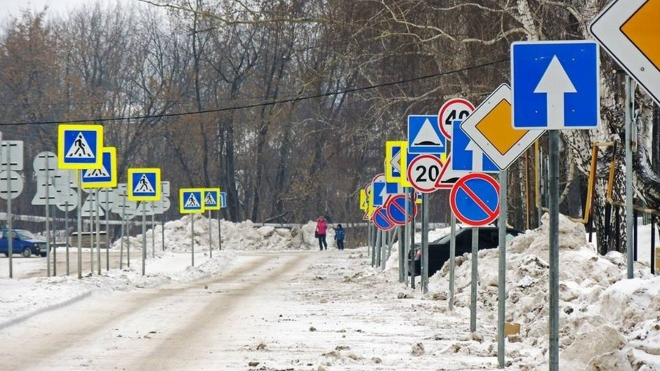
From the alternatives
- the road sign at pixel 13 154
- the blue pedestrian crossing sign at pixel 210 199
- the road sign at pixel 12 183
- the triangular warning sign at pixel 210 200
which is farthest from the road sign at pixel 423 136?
the triangular warning sign at pixel 210 200

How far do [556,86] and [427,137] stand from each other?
12297mm

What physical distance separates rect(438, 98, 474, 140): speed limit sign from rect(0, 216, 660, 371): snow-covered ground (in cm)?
245

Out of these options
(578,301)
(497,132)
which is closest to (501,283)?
(497,132)

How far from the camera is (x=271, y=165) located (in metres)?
85.4

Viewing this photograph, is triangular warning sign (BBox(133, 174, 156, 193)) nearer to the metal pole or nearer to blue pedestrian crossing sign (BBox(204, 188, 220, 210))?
blue pedestrian crossing sign (BBox(204, 188, 220, 210))

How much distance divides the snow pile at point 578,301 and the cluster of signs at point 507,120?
1.57 metres

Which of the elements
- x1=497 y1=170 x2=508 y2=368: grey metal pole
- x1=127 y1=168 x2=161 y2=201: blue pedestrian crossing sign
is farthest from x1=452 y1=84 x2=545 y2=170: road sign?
x1=127 y1=168 x2=161 y2=201: blue pedestrian crossing sign

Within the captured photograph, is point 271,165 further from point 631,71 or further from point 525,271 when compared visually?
point 631,71

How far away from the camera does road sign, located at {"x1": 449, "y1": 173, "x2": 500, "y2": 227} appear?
46.8 ft

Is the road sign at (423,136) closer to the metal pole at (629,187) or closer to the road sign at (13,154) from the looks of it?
the metal pole at (629,187)

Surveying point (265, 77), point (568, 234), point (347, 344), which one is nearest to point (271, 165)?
point (265, 77)

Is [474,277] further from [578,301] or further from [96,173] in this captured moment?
[96,173]

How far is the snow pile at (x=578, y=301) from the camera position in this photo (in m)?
10.2

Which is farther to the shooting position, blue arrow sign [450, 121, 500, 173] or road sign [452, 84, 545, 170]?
blue arrow sign [450, 121, 500, 173]
